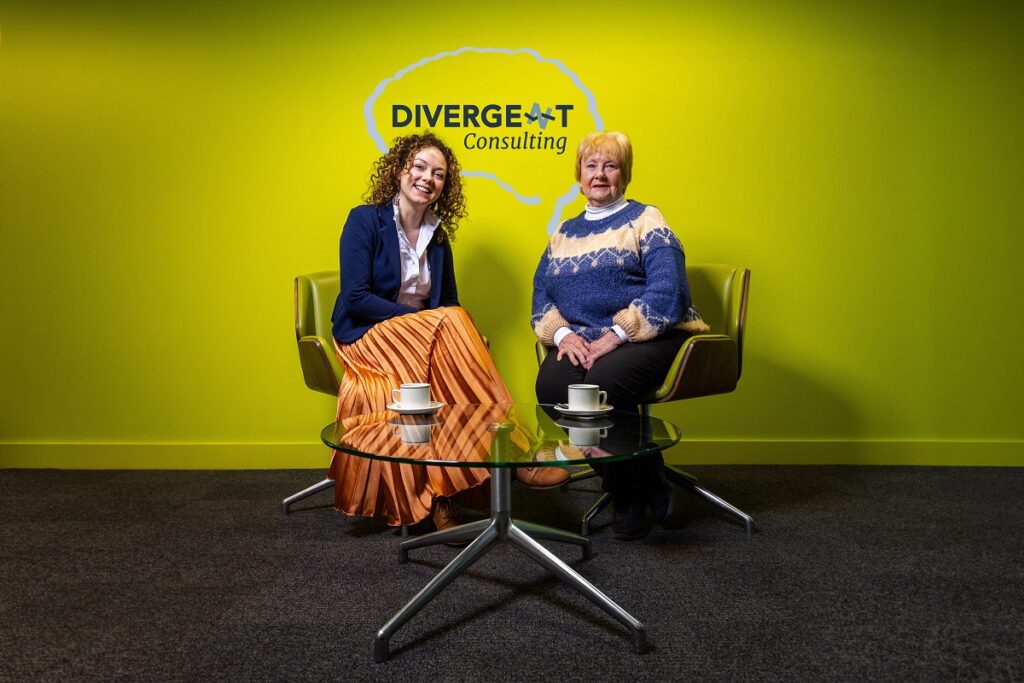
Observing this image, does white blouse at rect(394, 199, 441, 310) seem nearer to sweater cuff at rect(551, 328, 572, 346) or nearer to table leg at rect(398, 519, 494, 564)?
sweater cuff at rect(551, 328, 572, 346)

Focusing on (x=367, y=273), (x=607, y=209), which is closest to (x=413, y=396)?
(x=367, y=273)

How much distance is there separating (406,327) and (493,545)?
1.04 meters

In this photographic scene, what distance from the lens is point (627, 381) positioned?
2480 mm

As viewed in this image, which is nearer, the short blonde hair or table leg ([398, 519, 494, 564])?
table leg ([398, 519, 494, 564])

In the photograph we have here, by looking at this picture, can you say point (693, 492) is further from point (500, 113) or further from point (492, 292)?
point (500, 113)

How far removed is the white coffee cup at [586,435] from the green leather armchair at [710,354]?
710 mm

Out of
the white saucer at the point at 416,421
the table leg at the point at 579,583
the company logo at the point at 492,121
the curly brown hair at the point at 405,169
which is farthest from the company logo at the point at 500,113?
the table leg at the point at 579,583

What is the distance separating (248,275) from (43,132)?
44.2 inches

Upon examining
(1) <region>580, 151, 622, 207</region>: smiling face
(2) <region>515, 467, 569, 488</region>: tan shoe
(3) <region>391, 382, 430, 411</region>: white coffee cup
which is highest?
(1) <region>580, 151, 622, 207</region>: smiling face

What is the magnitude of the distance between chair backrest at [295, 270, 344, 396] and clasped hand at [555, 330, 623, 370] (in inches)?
31.7

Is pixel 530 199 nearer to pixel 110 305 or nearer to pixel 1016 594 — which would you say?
pixel 110 305

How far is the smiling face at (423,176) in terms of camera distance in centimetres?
287

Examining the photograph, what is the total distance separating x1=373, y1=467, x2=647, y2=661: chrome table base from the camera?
1607mm

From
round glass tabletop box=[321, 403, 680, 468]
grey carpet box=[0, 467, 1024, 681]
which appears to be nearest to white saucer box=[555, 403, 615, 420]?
round glass tabletop box=[321, 403, 680, 468]
